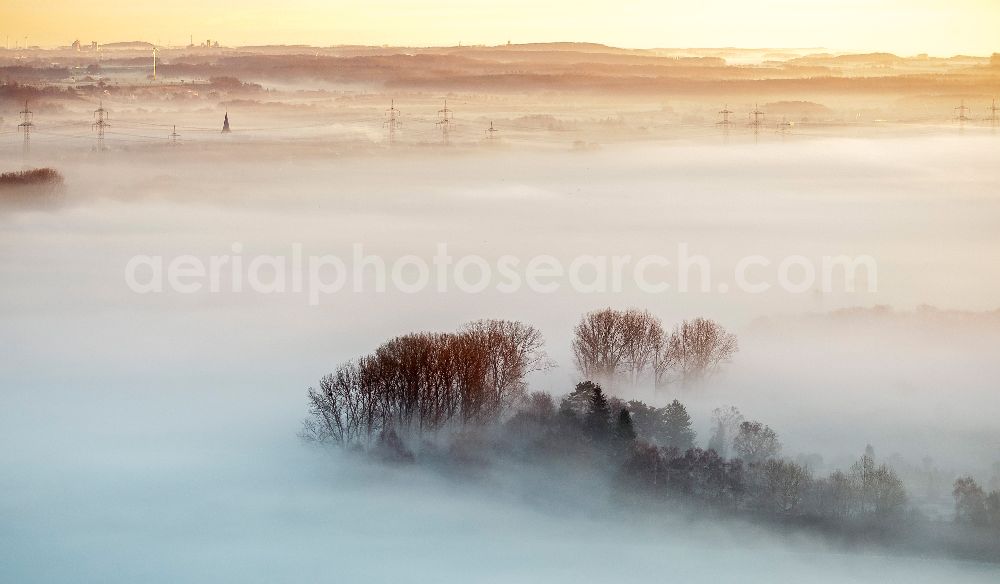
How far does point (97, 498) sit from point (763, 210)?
66.0 metres

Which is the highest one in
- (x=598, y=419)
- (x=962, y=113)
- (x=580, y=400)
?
(x=962, y=113)

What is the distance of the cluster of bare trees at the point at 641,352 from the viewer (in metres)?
29.9

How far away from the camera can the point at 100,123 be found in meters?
63.7

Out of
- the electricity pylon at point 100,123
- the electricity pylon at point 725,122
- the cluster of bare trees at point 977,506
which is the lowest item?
the cluster of bare trees at point 977,506

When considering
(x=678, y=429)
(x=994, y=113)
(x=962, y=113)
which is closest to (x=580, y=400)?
(x=678, y=429)

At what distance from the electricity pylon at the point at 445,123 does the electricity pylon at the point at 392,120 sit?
9.95 feet

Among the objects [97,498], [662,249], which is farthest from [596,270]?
[97,498]

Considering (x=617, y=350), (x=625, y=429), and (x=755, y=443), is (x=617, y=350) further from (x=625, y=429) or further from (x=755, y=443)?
(x=625, y=429)

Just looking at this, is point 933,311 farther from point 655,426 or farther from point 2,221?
point 2,221

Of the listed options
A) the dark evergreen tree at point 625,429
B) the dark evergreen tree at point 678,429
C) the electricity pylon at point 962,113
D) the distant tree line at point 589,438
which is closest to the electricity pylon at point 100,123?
the distant tree line at point 589,438

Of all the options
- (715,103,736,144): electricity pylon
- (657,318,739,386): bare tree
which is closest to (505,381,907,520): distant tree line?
(657,318,739,386): bare tree

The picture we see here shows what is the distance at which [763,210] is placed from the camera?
83.1 meters

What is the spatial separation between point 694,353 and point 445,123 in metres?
54.2

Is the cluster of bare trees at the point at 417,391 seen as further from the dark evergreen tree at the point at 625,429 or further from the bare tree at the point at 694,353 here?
the bare tree at the point at 694,353
